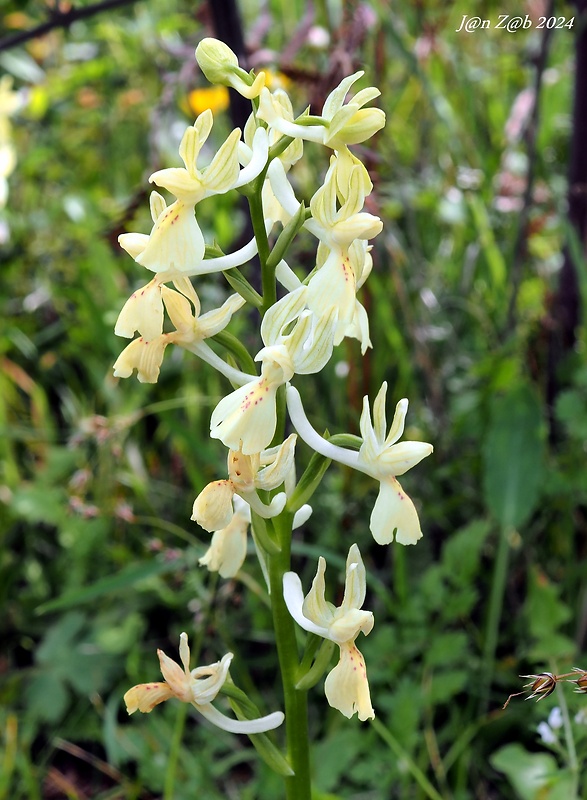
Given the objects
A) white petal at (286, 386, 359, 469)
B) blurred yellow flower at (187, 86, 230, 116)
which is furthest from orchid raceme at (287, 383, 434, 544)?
blurred yellow flower at (187, 86, 230, 116)

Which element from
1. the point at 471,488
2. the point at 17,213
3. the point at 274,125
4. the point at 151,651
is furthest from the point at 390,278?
the point at 274,125

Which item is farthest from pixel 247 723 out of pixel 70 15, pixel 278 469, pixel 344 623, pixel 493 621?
pixel 70 15

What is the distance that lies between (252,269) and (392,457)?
2.25ft

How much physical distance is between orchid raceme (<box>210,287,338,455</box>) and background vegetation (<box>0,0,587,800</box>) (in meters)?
0.49

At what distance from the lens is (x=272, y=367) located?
0.76 metres

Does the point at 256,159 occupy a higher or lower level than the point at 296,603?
higher

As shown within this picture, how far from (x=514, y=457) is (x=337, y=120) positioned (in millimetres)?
934

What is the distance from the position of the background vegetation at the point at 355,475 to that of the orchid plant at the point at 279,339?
31cm

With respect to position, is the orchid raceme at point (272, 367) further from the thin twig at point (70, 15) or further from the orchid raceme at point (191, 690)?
the thin twig at point (70, 15)

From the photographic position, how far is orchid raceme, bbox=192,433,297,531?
78cm

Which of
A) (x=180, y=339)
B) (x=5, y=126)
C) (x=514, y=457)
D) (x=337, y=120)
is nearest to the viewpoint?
(x=337, y=120)

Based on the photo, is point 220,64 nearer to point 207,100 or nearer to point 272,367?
point 272,367

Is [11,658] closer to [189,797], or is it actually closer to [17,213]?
[189,797]

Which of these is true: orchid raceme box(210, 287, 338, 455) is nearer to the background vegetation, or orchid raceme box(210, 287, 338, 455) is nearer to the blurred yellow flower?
the background vegetation
